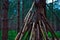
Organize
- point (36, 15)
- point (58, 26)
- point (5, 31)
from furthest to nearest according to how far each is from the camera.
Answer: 1. point (58, 26)
2. point (5, 31)
3. point (36, 15)

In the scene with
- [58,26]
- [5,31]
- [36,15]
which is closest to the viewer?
[36,15]

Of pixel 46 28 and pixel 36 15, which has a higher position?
pixel 36 15

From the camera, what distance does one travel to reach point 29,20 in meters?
1.77

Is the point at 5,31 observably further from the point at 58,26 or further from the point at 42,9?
the point at 58,26

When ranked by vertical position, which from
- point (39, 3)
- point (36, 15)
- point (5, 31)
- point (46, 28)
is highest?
point (39, 3)

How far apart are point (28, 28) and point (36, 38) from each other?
0.13 meters

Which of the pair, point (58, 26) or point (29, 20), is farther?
point (58, 26)

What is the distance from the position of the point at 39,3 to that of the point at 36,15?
0.38ft

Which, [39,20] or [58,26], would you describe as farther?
[58,26]

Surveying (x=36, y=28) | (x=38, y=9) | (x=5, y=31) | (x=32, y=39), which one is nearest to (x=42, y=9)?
(x=38, y=9)

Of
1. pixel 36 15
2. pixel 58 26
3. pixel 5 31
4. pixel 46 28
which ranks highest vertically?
pixel 36 15

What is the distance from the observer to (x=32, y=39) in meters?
Result: 1.80

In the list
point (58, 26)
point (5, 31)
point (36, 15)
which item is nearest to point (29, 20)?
point (36, 15)

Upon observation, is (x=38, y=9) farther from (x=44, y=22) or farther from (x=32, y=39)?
(x=32, y=39)
